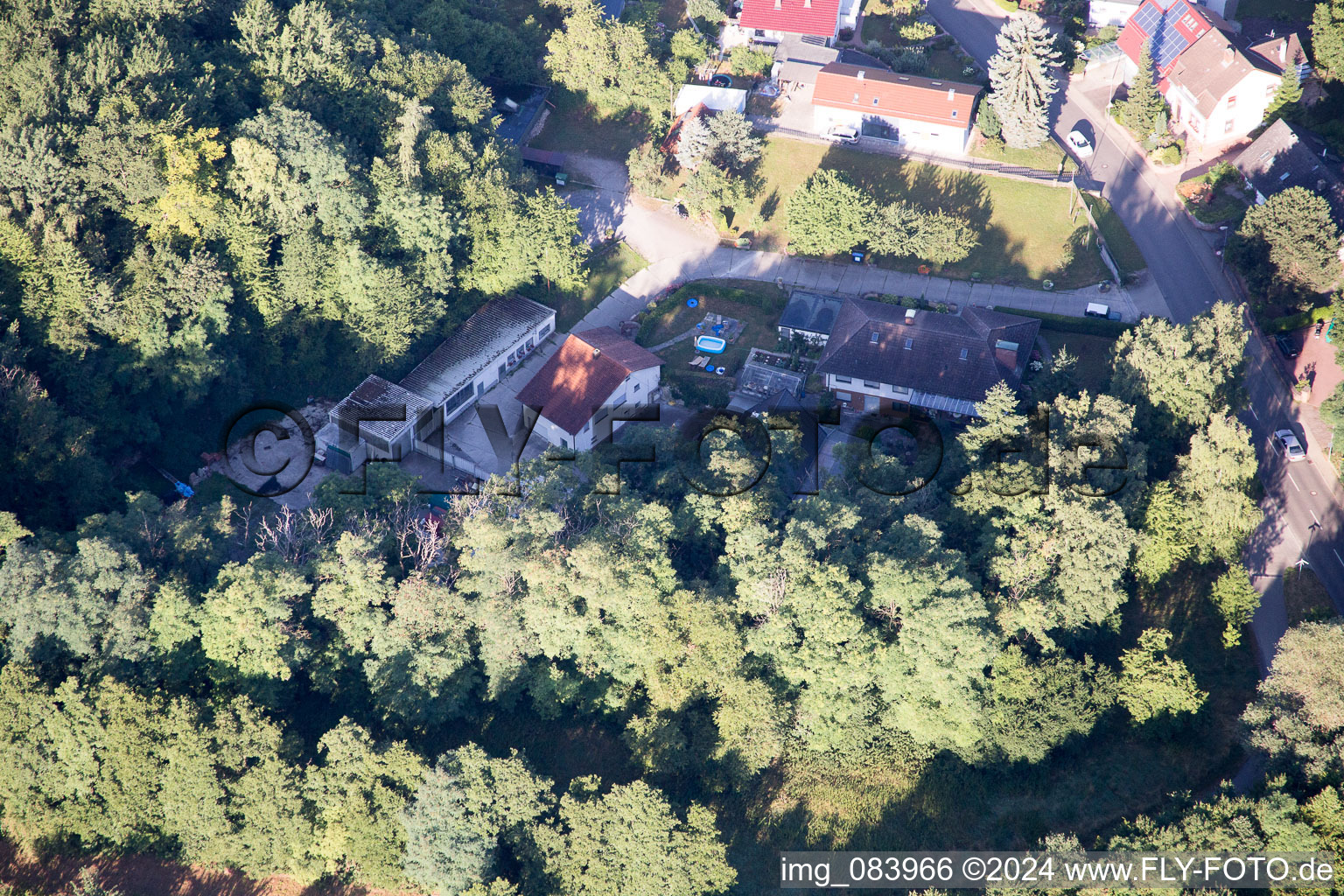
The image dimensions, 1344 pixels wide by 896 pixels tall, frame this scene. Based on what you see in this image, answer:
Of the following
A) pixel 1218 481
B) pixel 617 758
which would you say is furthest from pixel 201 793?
Result: pixel 1218 481

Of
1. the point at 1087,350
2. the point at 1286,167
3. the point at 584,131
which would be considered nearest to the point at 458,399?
the point at 584,131

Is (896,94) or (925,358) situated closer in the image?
(925,358)

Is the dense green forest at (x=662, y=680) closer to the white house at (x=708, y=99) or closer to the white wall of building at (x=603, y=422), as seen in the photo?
the white wall of building at (x=603, y=422)

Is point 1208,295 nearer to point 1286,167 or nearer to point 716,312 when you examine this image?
point 1286,167

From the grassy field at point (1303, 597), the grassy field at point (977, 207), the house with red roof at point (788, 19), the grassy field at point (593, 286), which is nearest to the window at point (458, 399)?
the grassy field at point (593, 286)

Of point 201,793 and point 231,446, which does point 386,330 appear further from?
point 201,793

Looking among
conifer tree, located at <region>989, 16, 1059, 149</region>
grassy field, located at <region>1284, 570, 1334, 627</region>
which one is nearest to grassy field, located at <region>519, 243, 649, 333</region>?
conifer tree, located at <region>989, 16, 1059, 149</region>

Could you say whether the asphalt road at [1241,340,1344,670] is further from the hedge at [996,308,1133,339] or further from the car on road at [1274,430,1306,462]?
the hedge at [996,308,1133,339]
